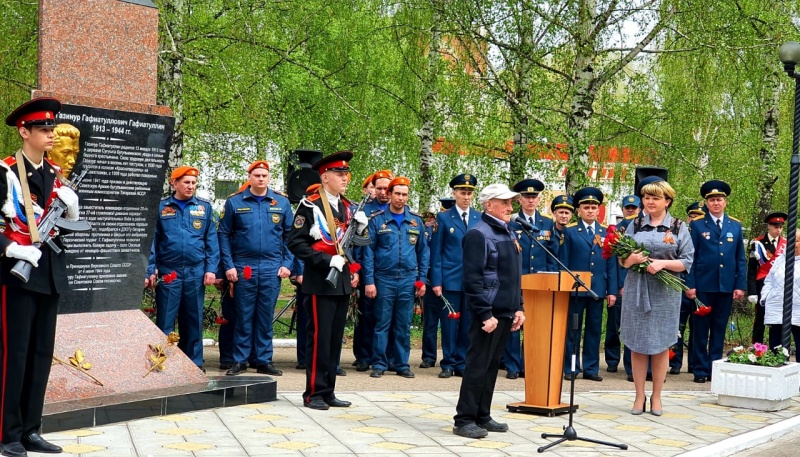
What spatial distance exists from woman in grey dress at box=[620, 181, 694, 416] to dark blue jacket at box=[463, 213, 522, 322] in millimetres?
1655

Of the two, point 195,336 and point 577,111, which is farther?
point 577,111

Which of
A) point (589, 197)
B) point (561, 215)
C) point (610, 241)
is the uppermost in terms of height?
point (589, 197)

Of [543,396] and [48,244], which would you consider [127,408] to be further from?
[543,396]

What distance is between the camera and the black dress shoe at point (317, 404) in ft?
29.9

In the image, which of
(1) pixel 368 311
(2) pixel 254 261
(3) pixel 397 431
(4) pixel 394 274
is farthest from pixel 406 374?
(3) pixel 397 431

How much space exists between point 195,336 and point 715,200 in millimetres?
6365

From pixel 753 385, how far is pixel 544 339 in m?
2.48

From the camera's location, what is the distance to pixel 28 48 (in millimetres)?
17859

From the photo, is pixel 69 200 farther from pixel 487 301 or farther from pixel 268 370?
pixel 268 370

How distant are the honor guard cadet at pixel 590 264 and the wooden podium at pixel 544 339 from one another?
3.01 m

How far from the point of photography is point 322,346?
30.3 feet

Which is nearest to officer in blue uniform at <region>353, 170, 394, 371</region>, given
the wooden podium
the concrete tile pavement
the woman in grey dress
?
the concrete tile pavement

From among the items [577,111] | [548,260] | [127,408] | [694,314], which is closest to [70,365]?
[127,408]

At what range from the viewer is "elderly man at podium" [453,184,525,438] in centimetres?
816
